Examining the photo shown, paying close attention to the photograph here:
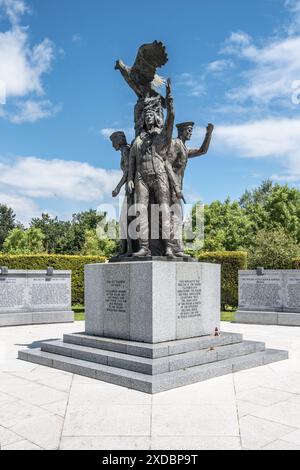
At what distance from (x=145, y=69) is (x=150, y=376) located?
5.62 m

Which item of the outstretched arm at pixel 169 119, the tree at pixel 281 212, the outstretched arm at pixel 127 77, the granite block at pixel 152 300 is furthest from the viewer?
the tree at pixel 281 212

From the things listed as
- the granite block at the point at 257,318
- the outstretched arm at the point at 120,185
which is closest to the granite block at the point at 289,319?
the granite block at the point at 257,318

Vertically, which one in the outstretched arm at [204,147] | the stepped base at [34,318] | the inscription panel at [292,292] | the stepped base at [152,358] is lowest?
the stepped base at [34,318]

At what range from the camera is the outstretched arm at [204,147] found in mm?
8364

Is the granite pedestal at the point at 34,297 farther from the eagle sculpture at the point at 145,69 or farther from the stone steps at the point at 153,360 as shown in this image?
the eagle sculpture at the point at 145,69

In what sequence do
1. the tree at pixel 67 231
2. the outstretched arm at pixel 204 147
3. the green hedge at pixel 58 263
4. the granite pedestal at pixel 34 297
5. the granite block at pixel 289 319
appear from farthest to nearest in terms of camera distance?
1. the tree at pixel 67 231
2. the green hedge at pixel 58 263
3. the granite pedestal at pixel 34 297
4. the granite block at pixel 289 319
5. the outstretched arm at pixel 204 147

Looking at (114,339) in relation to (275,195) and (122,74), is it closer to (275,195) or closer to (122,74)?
(122,74)

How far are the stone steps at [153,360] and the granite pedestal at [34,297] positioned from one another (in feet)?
18.4

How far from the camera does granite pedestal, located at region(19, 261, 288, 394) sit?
6.03m

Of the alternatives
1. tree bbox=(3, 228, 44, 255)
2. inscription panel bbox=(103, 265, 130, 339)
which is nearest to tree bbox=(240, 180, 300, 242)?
tree bbox=(3, 228, 44, 255)

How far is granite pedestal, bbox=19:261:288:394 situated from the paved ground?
0.26m

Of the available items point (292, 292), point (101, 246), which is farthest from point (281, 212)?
point (292, 292)

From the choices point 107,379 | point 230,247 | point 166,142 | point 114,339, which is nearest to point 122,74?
point 166,142

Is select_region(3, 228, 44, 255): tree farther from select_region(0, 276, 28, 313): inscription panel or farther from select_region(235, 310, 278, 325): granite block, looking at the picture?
select_region(235, 310, 278, 325): granite block
